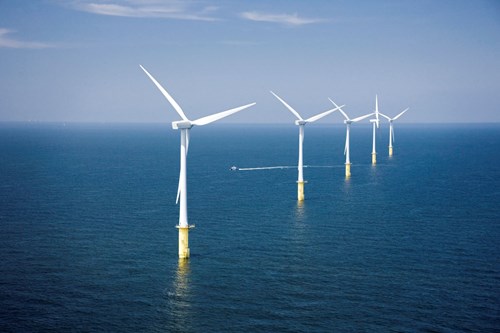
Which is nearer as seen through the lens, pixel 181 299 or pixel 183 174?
pixel 181 299

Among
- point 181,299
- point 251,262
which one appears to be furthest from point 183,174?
point 181,299

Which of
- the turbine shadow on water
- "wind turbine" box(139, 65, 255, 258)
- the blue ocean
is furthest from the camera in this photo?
"wind turbine" box(139, 65, 255, 258)

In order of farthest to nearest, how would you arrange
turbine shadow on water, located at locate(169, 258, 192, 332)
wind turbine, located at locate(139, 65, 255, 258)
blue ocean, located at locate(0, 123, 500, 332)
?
wind turbine, located at locate(139, 65, 255, 258)
blue ocean, located at locate(0, 123, 500, 332)
turbine shadow on water, located at locate(169, 258, 192, 332)

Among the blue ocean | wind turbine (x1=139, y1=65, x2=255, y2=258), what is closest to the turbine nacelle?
wind turbine (x1=139, y1=65, x2=255, y2=258)

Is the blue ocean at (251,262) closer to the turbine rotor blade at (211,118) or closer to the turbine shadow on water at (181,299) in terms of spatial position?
the turbine shadow on water at (181,299)

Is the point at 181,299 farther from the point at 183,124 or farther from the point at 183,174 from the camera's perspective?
the point at 183,124

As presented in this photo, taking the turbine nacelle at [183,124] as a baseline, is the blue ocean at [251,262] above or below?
below

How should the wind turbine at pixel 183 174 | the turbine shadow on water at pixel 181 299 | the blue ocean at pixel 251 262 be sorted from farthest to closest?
the wind turbine at pixel 183 174, the blue ocean at pixel 251 262, the turbine shadow on water at pixel 181 299

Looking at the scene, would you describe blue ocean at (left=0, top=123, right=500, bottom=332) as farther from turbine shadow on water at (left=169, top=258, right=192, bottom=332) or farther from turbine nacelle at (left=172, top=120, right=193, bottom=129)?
turbine nacelle at (left=172, top=120, right=193, bottom=129)

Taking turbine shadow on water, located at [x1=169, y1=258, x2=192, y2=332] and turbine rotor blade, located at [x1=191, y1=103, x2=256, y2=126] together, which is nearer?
turbine shadow on water, located at [x1=169, y1=258, x2=192, y2=332]

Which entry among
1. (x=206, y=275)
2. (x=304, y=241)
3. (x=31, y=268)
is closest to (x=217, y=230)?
(x=304, y=241)

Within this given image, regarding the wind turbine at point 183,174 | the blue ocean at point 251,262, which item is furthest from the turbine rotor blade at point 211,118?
the blue ocean at point 251,262
